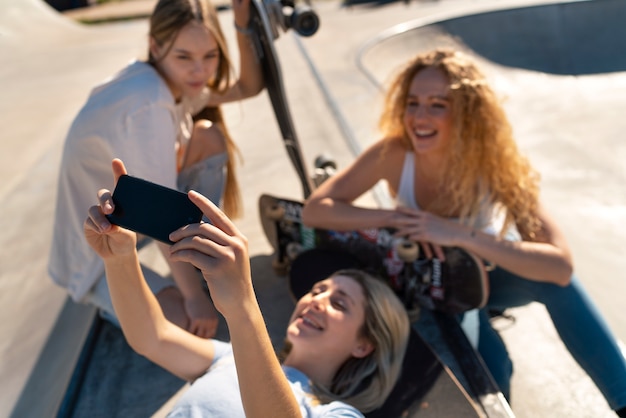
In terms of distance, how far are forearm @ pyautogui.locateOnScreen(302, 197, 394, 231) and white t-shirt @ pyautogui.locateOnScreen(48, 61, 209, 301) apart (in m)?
0.62

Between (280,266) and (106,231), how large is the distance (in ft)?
5.34

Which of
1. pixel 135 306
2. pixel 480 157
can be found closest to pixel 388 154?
pixel 480 157

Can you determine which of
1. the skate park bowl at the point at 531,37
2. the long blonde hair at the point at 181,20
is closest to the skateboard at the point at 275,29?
the long blonde hair at the point at 181,20

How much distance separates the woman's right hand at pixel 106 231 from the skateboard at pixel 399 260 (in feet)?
3.87

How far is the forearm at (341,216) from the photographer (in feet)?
8.04

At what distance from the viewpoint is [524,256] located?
2.21 meters

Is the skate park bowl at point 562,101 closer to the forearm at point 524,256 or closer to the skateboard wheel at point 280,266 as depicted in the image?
the forearm at point 524,256

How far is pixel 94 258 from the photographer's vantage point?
94.6 inches

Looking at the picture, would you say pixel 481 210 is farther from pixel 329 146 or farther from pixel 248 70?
pixel 329 146

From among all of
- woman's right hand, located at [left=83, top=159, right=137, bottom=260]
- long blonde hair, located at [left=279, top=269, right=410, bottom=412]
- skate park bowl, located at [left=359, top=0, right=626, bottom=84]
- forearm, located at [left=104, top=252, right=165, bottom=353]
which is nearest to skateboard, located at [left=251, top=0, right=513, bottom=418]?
long blonde hair, located at [left=279, top=269, right=410, bottom=412]

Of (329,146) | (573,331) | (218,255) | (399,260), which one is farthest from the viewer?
(329,146)

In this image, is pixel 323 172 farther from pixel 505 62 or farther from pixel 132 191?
pixel 505 62

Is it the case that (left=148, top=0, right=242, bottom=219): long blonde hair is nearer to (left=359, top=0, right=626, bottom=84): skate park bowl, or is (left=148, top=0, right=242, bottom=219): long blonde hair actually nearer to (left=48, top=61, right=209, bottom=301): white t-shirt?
(left=48, top=61, right=209, bottom=301): white t-shirt

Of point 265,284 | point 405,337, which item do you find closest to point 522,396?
point 405,337
